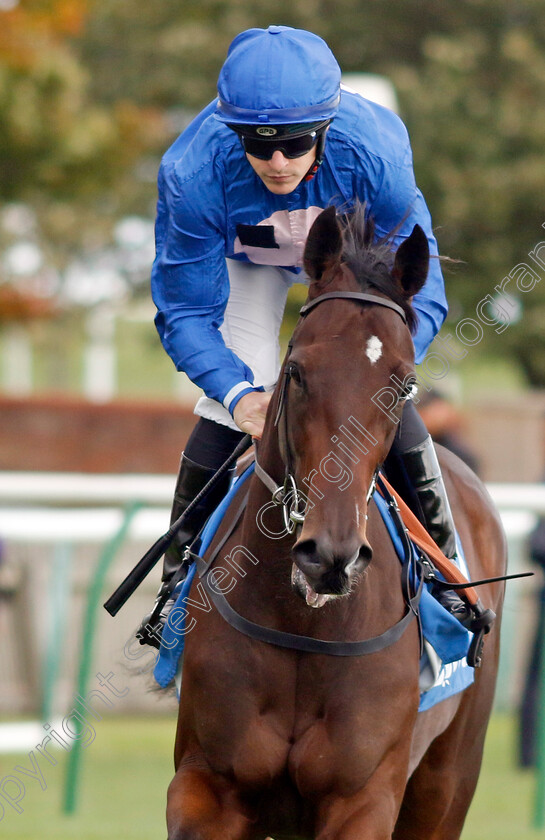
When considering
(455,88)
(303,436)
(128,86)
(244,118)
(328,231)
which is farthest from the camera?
(128,86)

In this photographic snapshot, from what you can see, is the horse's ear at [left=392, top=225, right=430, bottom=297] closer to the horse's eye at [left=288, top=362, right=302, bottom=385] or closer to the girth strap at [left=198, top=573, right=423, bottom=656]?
the horse's eye at [left=288, top=362, right=302, bottom=385]

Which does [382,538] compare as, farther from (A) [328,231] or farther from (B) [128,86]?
(B) [128,86]

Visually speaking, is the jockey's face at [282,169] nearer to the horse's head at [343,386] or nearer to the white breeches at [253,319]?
the horse's head at [343,386]

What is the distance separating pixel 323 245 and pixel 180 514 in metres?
1.21

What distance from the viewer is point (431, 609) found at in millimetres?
3812

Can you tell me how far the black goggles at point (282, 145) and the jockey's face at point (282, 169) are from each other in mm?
15

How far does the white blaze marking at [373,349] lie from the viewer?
10.3ft

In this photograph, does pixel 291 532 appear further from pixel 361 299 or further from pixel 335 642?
pixel 361 299

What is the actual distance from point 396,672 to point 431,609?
12.4 inches

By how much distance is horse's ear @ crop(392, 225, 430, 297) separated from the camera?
11.1 feet

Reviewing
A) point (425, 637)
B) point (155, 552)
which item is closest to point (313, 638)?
point (425, 637)

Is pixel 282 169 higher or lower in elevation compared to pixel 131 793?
higher

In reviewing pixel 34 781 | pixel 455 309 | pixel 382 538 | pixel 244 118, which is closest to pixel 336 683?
pixel 382 538

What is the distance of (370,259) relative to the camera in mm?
3430
